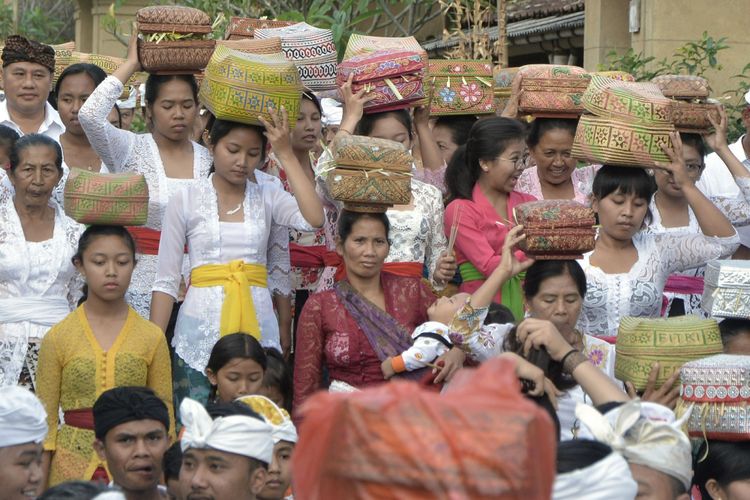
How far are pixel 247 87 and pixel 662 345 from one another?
2.34 meters

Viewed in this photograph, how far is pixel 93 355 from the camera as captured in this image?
6277 mm

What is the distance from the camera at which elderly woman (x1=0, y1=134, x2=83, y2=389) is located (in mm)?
6688

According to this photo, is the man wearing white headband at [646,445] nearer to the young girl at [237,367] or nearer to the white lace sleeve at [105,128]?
the young girl at [237,367]

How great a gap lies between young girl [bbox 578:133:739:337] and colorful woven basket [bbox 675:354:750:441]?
1329mm

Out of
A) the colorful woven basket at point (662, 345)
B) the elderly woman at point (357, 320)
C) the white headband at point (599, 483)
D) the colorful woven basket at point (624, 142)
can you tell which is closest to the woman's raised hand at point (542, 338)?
the colorful woven basket at point (662, 345)

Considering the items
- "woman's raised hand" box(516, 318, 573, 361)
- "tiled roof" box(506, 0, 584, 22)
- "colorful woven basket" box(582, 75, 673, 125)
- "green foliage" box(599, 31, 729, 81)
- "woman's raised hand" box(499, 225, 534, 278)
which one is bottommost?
"woman's raised hand" box(516, 318, 573, 361)

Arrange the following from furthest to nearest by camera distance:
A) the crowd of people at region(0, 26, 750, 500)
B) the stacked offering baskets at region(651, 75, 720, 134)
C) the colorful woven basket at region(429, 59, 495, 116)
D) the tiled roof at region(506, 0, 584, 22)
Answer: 1. the tiled roof at region(506, 0, 584, 22)
2. the colorful woven basket at region(429, 59, 495, 116)
3. the stacked offering baskets at region(651, 75, 720, 134)
4. the crowd of people at region(0, 26, 750, 500)

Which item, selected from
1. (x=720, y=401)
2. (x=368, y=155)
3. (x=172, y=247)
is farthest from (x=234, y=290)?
(x=720, y=401)

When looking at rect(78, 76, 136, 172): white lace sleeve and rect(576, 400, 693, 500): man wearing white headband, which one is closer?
rect(576, 400, 693, 500): man wearing white headband

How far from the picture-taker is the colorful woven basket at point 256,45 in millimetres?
7328

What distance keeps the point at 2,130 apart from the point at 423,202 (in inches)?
85.2

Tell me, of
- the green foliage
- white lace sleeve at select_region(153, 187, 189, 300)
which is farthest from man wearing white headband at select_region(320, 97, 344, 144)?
the green foliage

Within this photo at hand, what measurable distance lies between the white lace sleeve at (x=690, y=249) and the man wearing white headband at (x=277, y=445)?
2096 millimetres

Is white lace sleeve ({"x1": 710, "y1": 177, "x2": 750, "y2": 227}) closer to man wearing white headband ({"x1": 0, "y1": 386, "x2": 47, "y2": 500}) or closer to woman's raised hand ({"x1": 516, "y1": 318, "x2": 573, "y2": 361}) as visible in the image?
woman's raised hand ({"x1": 516, "y1": 318, "x2": 573, "y2": 361})
